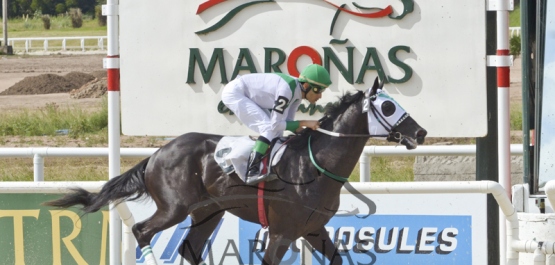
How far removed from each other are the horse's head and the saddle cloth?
57cm

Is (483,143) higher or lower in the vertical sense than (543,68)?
lower

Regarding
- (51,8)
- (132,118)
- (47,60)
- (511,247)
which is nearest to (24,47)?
(47,60)

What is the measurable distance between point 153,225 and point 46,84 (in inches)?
672

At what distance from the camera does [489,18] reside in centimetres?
623

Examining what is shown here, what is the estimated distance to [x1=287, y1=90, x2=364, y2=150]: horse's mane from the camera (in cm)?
567

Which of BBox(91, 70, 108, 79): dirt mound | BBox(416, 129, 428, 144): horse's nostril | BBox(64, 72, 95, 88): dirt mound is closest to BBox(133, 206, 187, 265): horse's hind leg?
BBox(416, 129, 428, 144): horse's nostril

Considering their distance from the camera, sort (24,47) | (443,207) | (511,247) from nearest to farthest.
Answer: (511,247), (443,207), (24,47)

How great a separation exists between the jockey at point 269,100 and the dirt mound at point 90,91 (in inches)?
600

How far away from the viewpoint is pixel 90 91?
20906 mm

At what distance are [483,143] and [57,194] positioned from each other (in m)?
2.73

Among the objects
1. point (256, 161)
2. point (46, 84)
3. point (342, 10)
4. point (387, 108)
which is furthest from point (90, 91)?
point (387, 108)

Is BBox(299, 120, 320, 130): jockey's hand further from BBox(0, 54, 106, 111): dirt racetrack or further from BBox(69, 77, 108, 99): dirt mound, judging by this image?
BBox(69, 77, 108, 99): dirt mound

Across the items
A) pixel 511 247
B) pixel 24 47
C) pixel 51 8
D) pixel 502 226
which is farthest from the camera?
pixel 51 8

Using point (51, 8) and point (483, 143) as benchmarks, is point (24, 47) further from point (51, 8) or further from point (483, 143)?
point (483, 143)
